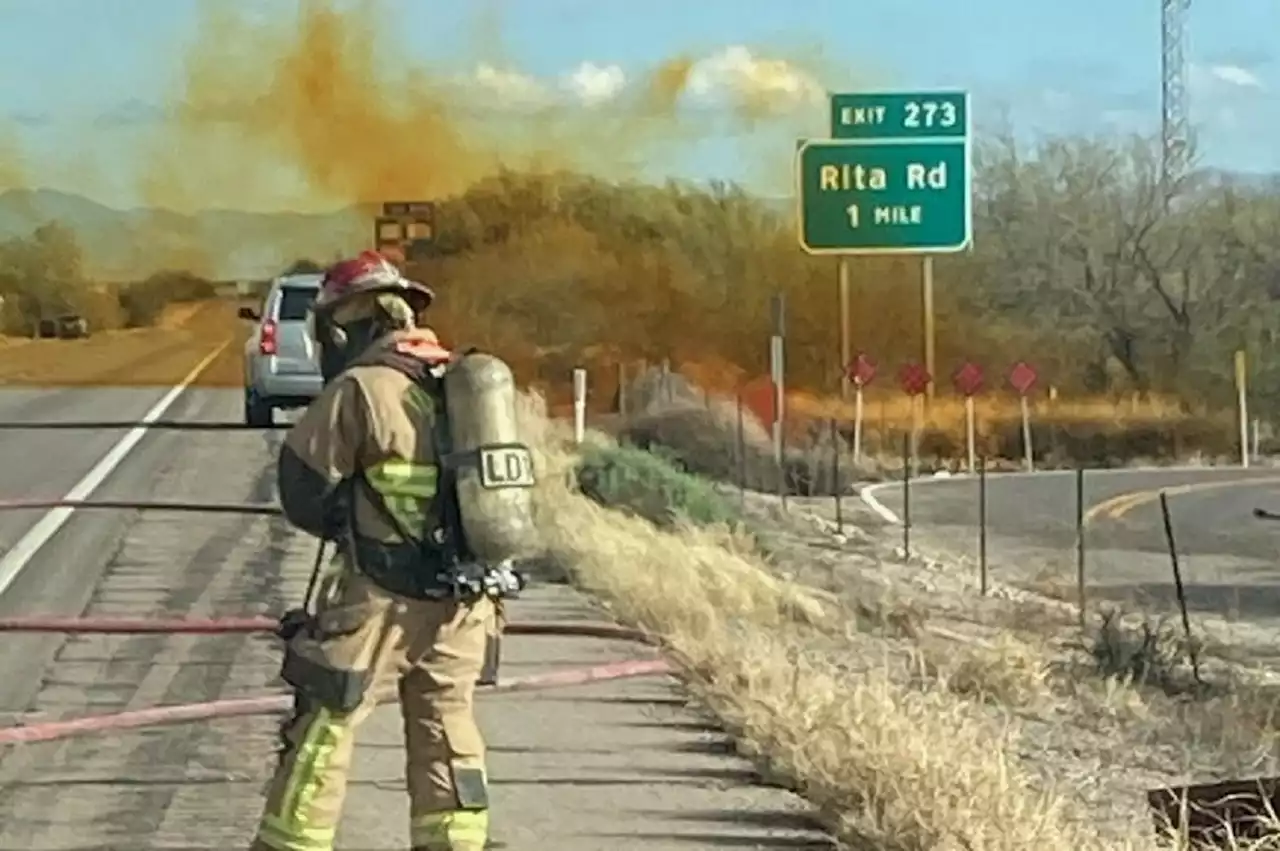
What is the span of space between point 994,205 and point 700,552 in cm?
155

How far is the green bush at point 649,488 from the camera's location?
8836 millimetres

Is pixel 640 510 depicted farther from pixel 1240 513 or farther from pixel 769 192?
pixel 1240 513

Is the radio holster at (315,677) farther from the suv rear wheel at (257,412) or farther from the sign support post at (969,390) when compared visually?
the sign support post at (969,390)

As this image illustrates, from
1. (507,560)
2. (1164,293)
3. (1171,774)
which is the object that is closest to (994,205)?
(1164,293)

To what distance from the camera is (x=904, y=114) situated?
8.29 metres

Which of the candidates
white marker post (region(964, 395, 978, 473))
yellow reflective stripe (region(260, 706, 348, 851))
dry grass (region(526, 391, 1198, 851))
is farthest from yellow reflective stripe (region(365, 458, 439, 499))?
white marker post (region(964, 395, 978, 473))

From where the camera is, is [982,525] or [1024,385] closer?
[1024,385]

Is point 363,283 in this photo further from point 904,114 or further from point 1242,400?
point 1242,400

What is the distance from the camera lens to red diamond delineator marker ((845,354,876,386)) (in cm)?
855

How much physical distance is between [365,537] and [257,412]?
122 inches

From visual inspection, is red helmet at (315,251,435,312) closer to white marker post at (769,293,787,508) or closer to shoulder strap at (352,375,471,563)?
shoulder strap at (352,375,471,563)

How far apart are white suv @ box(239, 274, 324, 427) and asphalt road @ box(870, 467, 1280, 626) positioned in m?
1.96

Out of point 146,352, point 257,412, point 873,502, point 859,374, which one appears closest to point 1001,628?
point 873,502

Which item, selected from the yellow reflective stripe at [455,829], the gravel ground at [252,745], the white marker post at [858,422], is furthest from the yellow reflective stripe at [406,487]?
the white marker post at [858,422]
